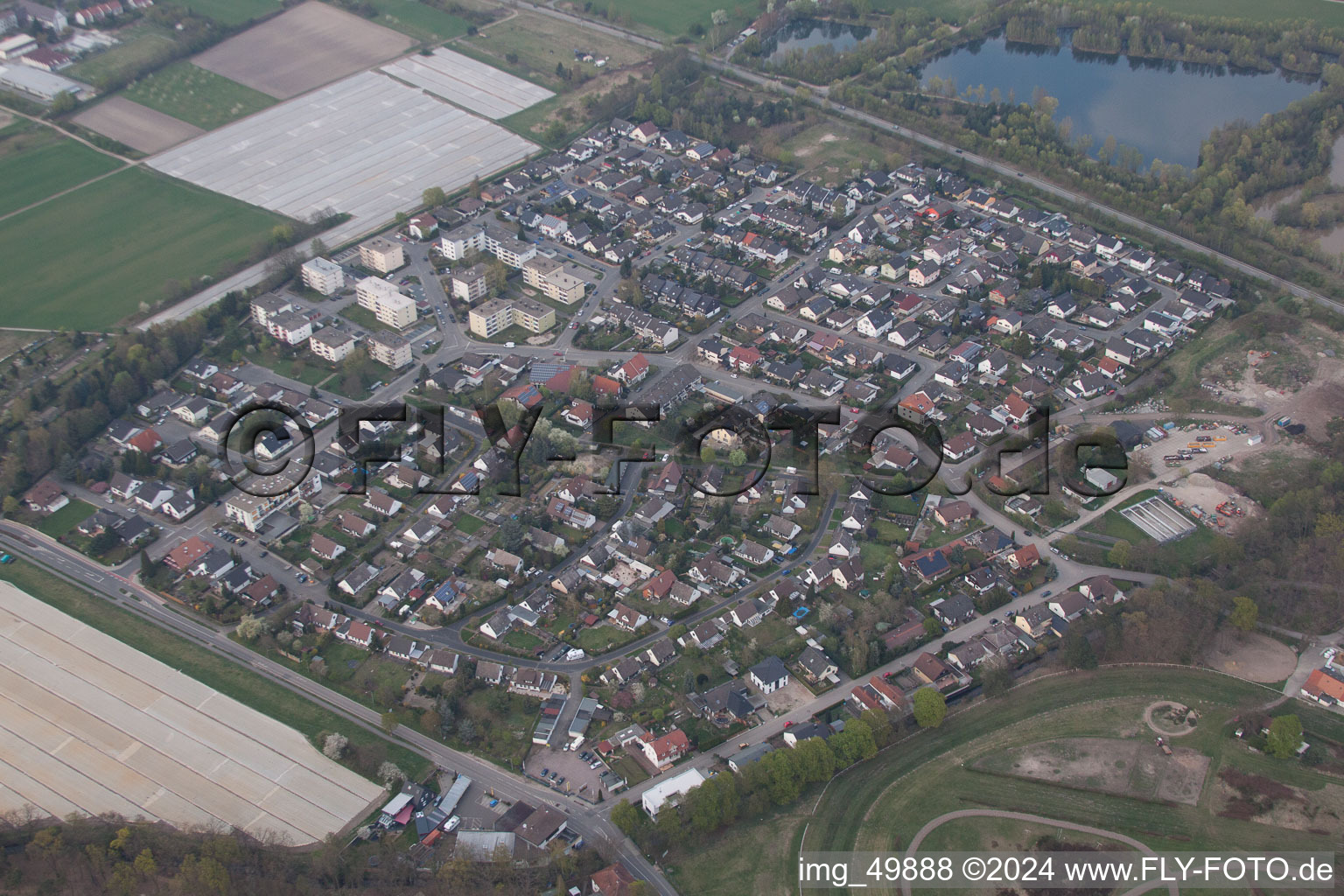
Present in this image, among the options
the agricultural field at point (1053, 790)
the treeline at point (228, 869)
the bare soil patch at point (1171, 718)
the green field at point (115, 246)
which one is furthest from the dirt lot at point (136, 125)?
the bare soil patch at point (1171, 718)

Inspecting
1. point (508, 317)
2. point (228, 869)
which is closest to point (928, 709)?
point (228, 869)

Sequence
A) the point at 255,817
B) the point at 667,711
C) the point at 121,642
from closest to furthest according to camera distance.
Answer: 1. the point at 255,817
2. the point at 667,711
3. the point at 121,642

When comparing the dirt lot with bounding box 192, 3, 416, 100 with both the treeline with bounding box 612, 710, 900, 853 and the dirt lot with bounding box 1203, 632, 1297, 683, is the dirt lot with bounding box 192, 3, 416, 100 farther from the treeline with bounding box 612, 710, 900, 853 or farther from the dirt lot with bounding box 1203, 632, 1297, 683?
the dirt lot with bounding box 1203, 632, 1297, 683

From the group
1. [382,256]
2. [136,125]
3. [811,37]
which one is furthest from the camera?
[811,37]

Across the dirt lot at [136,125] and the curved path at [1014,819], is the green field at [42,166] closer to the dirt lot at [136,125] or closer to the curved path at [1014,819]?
the dirt lot at [136,125]

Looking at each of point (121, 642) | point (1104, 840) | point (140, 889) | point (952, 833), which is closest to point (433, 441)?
point (121, 642)

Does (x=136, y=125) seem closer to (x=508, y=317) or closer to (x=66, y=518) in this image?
(x=508, y=317)

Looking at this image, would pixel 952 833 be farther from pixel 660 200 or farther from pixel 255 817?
pixel 660 200
